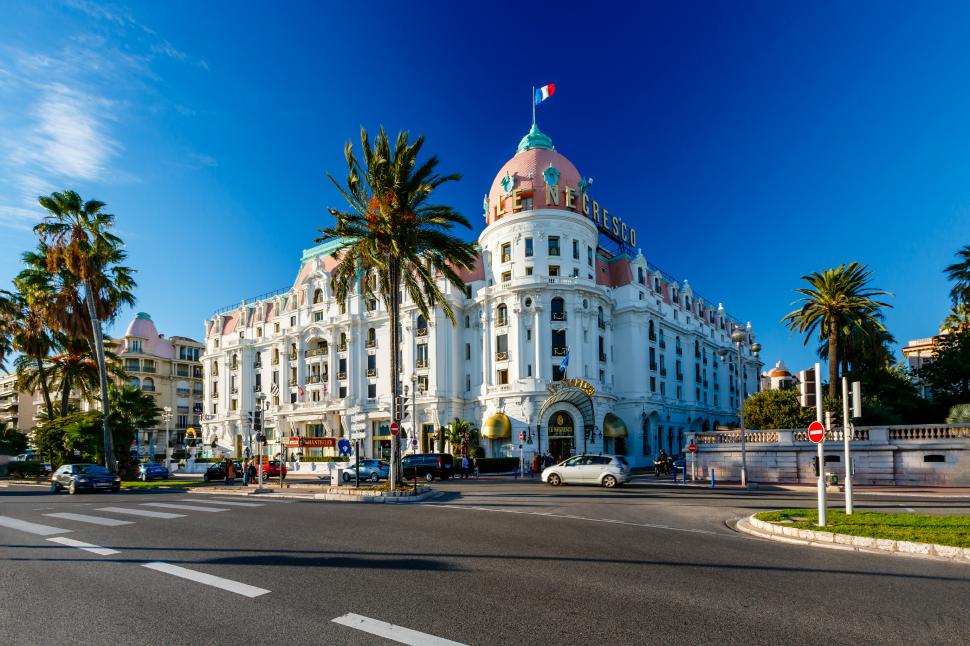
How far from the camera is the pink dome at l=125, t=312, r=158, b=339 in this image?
92875 millimetres

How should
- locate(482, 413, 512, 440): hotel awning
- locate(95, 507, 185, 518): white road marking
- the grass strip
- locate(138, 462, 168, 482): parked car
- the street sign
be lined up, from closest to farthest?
the grass strip, the street sign, locate(95, 507, 185, 518): white road marking, locate(138, 462, 168, 482): parked car, locate(482, 413, 512, 440): hotel awning

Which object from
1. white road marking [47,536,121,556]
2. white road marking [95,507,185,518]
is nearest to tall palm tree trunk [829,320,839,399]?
white road marking [95,507,185,518]

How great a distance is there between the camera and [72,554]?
1018cm

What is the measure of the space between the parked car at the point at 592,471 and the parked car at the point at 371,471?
9.57 meters

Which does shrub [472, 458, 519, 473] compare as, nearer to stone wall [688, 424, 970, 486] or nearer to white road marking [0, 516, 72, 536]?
stone wall [688, 424, 970, 486]

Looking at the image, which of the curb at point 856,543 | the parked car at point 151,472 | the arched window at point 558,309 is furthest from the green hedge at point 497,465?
the curb at point 856,543

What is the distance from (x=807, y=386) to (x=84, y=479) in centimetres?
3053

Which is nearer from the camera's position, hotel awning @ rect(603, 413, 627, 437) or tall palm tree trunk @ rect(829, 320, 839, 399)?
tall palm tree trunk @ rect(829, 320, 839, 399)

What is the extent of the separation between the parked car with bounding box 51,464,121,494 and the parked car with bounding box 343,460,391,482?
11563 millimetres

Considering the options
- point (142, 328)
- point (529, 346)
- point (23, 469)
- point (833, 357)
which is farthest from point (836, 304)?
point (142, 328)

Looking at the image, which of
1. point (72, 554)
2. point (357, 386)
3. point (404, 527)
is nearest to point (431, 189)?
point (404, 527)

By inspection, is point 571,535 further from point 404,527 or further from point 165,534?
point 165,534

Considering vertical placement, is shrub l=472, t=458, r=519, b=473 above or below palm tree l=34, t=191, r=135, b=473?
below

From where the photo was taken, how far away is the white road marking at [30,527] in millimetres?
12948
